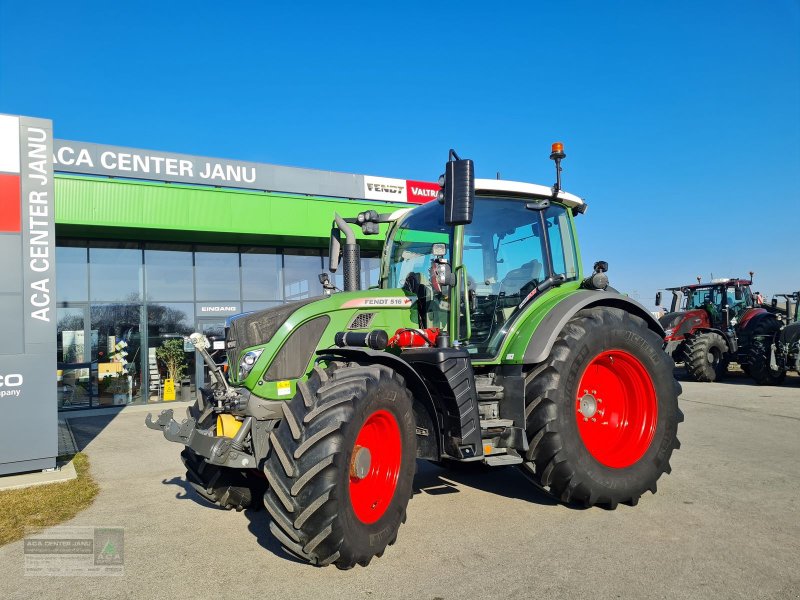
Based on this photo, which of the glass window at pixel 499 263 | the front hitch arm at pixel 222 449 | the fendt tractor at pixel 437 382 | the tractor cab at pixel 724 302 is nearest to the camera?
the fendt tractor at pixel 437 382

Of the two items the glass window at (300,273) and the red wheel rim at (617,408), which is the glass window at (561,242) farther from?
the glass window at (300,273)

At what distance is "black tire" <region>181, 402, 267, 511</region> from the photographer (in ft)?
15.8

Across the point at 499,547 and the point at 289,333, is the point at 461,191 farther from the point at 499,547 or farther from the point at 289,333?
the point at 499,547

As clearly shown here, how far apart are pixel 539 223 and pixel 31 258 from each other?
19.4 feet

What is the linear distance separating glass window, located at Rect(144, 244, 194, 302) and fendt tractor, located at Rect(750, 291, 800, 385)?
14.1 meters

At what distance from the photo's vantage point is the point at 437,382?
14.2 feet

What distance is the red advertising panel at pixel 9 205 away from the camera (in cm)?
695

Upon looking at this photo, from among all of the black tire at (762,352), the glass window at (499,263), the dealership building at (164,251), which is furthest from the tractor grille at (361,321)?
the black tire at (762,352)

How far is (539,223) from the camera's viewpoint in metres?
5.57

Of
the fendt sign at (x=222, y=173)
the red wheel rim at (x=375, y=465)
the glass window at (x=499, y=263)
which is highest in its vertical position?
the fendt sign at (x=222, y=173)

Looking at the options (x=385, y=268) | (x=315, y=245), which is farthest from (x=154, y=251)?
(x=385, y=268)

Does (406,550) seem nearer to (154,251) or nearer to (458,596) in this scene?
(458,596)

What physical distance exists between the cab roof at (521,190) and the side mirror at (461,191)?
0.90 m

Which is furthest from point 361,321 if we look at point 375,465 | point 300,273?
point 300,273
